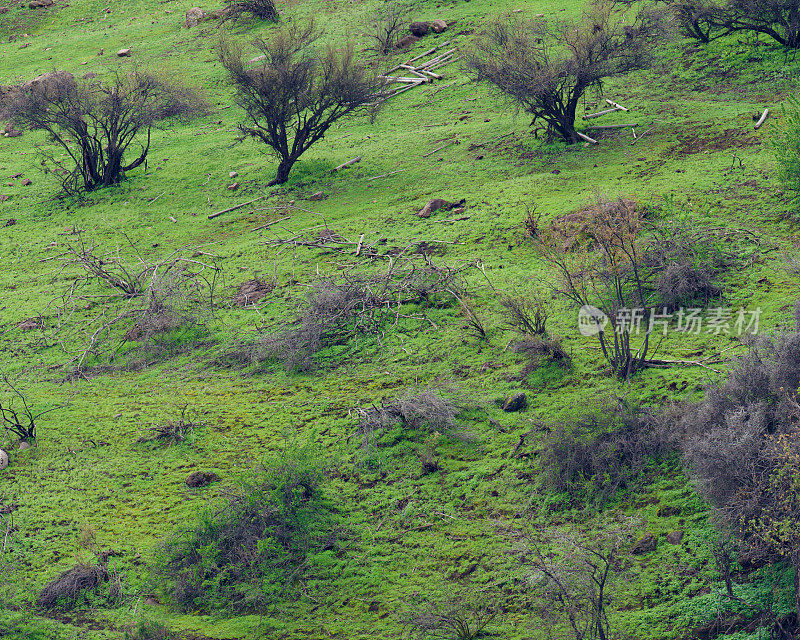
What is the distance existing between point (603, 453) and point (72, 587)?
5.74 m

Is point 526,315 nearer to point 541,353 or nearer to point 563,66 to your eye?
point 541,353

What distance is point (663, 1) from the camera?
2011 centimetres

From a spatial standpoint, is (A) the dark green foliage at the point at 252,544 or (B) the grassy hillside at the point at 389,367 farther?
(A) the dark green foliage at the point at 252,544

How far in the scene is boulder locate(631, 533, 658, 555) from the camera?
6.98m

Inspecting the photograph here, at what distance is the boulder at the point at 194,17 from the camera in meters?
30.6

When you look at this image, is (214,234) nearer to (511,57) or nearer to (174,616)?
(511,57)

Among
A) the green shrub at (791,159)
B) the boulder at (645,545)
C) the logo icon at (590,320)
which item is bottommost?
the boulder at (645,545)

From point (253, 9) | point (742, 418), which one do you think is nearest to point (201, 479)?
point (742, 418)

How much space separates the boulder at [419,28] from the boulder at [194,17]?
1064cm

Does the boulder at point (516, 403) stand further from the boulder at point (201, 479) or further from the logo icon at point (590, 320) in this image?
the boulder at point (201, 479)

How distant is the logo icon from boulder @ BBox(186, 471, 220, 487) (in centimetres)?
525

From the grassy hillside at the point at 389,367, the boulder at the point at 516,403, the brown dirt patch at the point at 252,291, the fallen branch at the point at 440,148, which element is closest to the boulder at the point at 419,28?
the grassy hillside at the point at 389,367

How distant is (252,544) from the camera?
782cm

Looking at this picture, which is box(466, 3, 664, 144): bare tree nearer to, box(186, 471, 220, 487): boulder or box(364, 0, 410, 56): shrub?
box(364, 0, 410, 56): shrub
